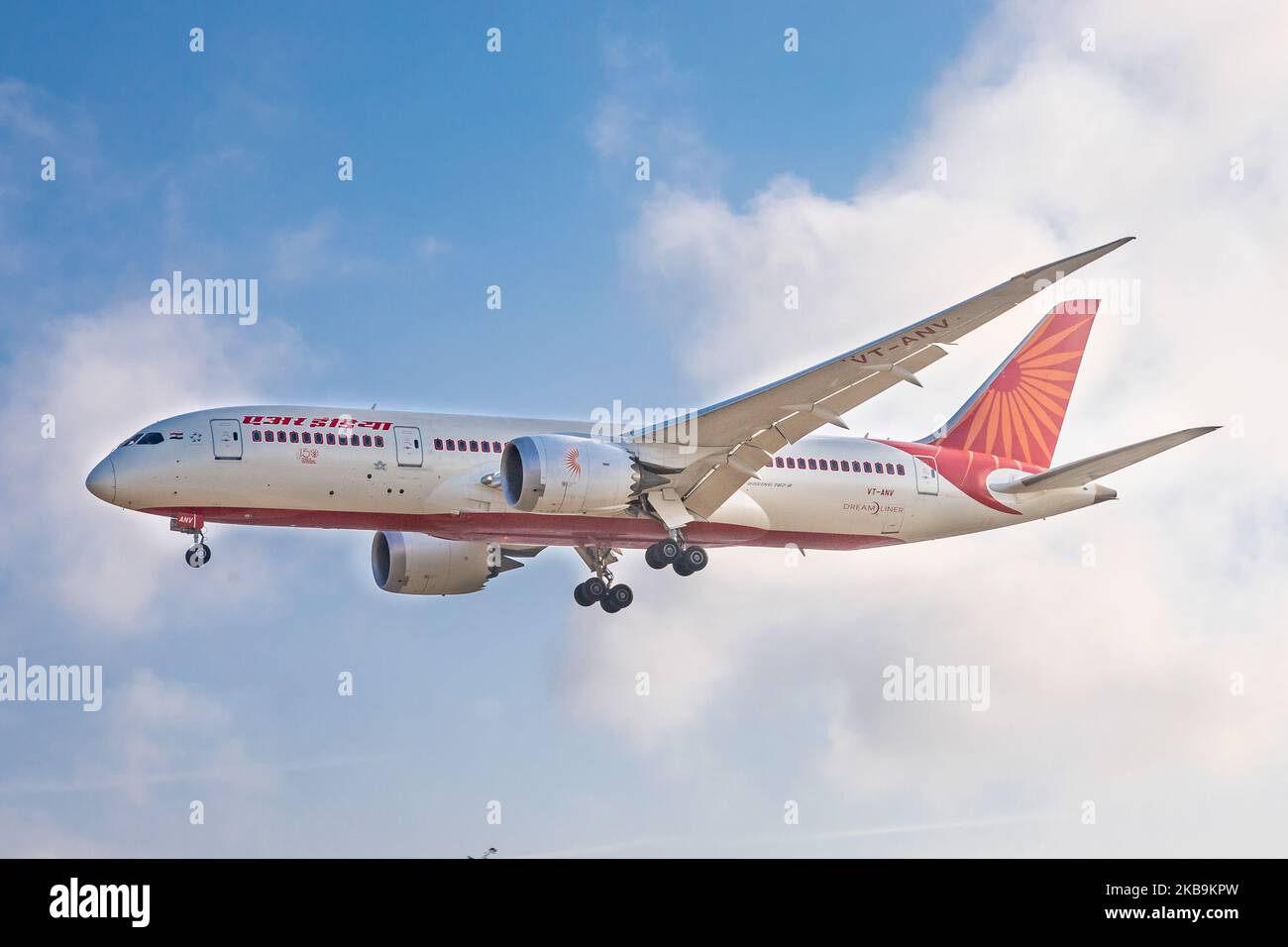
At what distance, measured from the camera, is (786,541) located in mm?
46312

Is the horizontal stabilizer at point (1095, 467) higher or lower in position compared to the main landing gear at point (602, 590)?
higher

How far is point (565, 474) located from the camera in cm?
4059

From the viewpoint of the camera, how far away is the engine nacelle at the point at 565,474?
132ft

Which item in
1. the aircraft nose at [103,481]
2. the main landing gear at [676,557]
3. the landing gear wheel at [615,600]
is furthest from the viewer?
the landing gear wheel at [615,600]

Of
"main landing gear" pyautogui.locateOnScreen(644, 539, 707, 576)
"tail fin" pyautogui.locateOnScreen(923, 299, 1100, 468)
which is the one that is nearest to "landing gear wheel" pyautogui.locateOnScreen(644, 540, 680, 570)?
"main landing gear" pyautogui.locateOnScreen(644, 539, 707, 576)

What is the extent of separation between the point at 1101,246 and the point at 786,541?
1559cm

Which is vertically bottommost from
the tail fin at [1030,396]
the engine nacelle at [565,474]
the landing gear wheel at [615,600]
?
the landing gear wheel at [615,600]

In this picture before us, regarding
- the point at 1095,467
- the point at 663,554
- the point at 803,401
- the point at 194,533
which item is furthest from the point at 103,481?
the point at 1095,467

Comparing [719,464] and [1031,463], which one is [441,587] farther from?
[1031,463]

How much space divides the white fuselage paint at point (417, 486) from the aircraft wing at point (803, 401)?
66.3 inches

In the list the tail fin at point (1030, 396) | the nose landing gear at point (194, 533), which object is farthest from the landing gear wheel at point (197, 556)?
the tail fin at point (1030, 396)

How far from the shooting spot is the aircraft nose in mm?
39969

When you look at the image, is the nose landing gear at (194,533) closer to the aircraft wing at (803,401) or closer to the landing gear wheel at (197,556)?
the landing gear wheel at (197,556)

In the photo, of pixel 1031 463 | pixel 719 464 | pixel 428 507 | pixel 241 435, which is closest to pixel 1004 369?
pixel 1031 463
